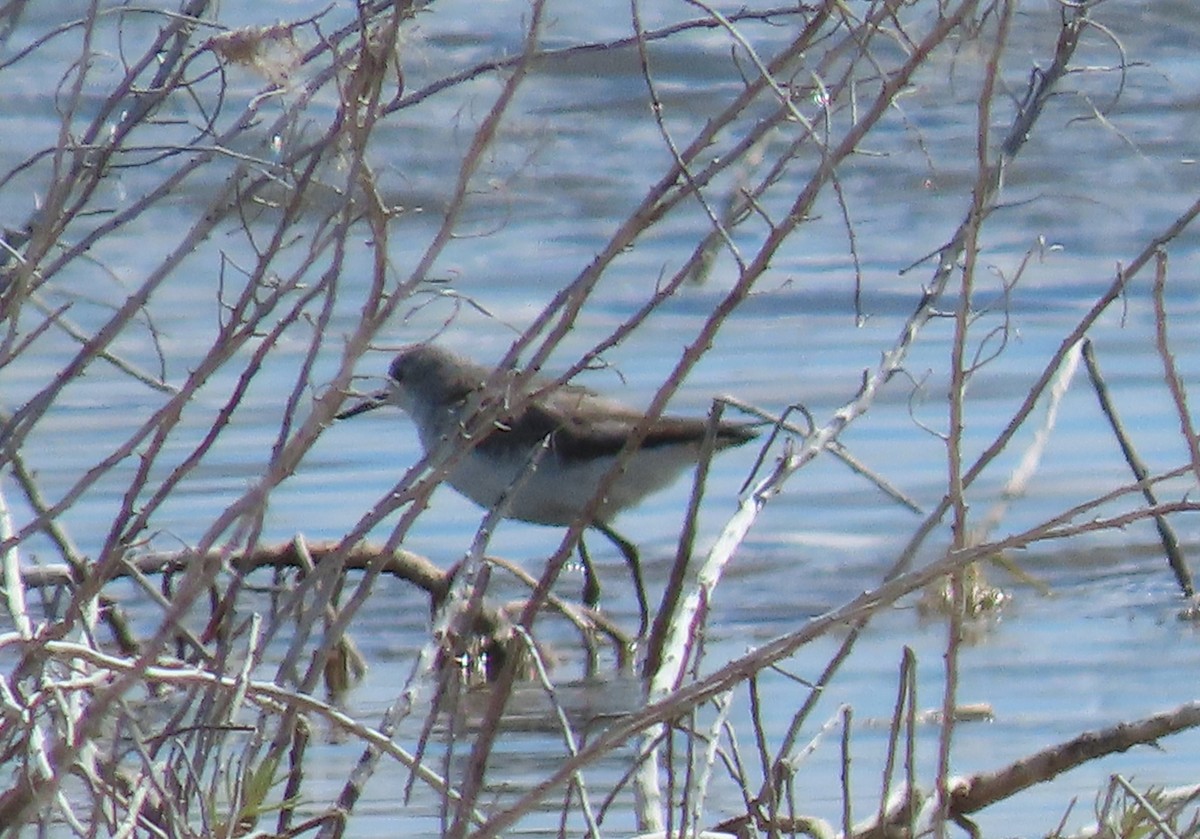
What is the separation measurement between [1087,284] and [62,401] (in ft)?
14.1

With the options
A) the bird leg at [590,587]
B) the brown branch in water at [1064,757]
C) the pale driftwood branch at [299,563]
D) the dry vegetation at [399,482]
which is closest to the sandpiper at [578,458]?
the bird leg at [590,587]

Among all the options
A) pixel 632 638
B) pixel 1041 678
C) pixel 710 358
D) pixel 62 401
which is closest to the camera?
pixel 1041 678

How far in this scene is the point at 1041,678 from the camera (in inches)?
229

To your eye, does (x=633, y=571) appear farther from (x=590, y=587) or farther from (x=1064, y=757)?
(x=1064, y=757)

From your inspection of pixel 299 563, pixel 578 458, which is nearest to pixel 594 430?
pixel 578 458

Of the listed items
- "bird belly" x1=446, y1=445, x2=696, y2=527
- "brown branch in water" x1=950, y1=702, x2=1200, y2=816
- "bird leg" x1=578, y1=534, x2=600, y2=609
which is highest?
"bird belly" x1=446, y1=445, x2=696, y2=527

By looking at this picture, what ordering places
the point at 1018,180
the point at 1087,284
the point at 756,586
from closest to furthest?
the point at 756,586 → the point at 1087,284 → the point at 1018,180

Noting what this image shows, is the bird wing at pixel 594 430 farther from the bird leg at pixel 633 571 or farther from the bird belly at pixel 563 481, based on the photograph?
the bird leg at pixel 633 571

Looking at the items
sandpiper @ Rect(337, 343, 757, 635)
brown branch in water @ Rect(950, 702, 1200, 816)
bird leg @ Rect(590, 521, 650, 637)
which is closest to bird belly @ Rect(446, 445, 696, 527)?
sandpiper @ Rect(337, 343, 757, 635)

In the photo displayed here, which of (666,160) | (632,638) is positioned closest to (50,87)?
(666,160)

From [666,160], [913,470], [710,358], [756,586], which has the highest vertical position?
[666,160]

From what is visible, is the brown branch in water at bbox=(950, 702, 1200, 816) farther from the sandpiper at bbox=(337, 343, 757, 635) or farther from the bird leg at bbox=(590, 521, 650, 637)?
the sandpiper at bbox=(337, 343, 757, 635)

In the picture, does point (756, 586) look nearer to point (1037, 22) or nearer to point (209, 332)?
point (209, 332)

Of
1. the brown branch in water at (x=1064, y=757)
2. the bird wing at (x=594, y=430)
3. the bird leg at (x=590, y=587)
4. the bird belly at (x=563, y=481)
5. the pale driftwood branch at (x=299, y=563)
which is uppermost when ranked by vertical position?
the bird wing at (x=594, y=430)
